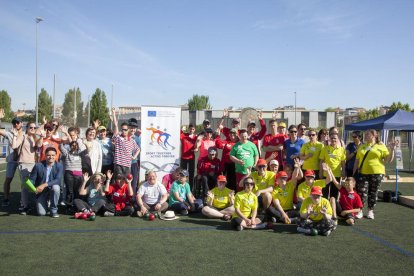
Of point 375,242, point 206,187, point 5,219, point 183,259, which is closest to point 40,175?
point 5,219

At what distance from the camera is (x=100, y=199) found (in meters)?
7.13

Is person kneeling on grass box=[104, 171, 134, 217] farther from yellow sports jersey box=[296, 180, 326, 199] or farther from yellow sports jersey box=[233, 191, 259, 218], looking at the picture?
yellow sports jersey box=[296, 180, 326, 199]

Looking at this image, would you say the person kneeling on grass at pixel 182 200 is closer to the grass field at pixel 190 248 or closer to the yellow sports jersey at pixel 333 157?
the grass field at pixel 190 248

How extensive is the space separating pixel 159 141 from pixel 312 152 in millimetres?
3703

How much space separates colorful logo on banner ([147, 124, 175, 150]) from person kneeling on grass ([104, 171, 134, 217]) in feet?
5.11

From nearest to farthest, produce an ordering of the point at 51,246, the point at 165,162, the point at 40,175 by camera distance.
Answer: the point at 51,246
the point at 40,175
the point at 165,162

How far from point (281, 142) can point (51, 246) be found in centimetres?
511

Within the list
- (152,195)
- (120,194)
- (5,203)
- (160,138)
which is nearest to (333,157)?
(152,195)

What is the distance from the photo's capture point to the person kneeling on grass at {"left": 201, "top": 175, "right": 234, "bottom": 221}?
23.0ft

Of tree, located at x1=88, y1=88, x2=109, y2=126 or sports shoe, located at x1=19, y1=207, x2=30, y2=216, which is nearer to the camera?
sports shoe, located at x1=19, y1=207, x2=30, y2=216

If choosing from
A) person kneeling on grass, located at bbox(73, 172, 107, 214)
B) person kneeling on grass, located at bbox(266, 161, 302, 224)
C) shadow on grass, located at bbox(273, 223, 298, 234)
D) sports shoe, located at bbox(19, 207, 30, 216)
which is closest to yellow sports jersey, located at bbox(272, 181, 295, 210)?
person kneeling on grass, located at bbox(266, 161, 302, 224)

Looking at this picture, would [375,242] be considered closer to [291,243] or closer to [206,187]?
[291,243]

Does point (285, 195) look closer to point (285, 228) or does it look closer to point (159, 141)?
point (285, 228)

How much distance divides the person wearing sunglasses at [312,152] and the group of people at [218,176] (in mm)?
20
